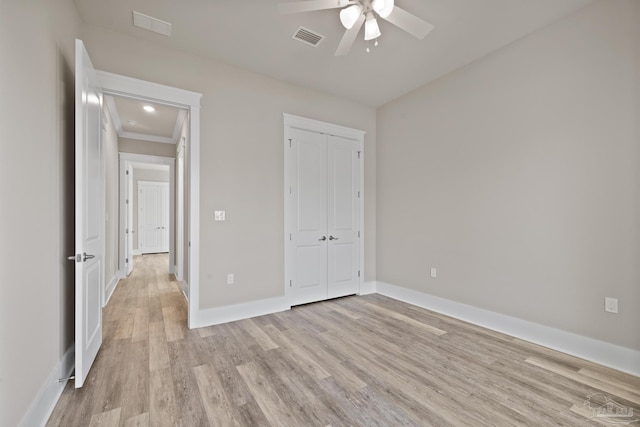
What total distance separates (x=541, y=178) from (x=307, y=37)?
262 centimetres

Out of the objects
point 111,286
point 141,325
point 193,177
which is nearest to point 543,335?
point 193,177

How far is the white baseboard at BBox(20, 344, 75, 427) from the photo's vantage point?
1.50 meters

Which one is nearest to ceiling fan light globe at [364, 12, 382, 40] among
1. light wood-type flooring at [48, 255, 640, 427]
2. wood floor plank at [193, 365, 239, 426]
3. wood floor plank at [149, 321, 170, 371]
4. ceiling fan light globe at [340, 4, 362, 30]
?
ceiling fan light globe at [340, 4, 362, 30]

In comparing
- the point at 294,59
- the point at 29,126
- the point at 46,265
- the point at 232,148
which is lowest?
the point at 46,265

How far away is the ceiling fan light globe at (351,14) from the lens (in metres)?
2.04

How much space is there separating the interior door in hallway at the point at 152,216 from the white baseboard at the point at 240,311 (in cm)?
758

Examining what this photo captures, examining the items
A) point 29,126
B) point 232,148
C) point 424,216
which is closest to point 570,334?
point 424,216

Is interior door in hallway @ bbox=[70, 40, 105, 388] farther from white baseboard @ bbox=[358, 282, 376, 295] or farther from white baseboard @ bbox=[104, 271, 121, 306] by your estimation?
white baseboard @ bbox=[358, 282, 376, 295]

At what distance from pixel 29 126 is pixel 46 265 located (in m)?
0.84

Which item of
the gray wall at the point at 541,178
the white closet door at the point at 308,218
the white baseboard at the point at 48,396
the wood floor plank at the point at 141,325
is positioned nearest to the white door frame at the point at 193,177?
the wood floor plank at the point at 141,325

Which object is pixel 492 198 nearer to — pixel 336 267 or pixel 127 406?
pixel 336 267

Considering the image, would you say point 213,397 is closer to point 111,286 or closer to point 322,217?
point 322,217

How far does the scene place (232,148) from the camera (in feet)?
10.8

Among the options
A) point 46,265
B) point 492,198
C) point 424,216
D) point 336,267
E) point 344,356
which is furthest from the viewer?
point 336,267
